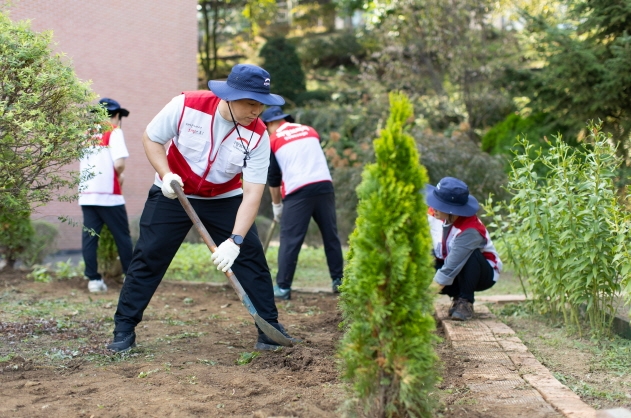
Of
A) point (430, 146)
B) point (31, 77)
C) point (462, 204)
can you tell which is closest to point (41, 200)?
point (31, 77)

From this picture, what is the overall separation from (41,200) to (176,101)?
95 centimetres

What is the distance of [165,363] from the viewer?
369 centimetres

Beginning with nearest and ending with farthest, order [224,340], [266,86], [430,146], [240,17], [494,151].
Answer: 1. [266,86]
2. [224,340]
3. [430,146]
4. [494,151]
5. [240,17]

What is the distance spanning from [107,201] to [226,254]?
2886mm

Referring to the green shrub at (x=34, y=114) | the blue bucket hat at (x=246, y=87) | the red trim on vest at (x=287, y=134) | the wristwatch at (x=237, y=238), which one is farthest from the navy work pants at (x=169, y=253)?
the red trim on vest at (x=287, y=134)

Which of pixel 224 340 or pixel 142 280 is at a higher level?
pixel 142 280

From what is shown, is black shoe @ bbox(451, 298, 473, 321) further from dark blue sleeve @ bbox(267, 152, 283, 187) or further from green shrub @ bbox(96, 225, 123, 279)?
green shrub @ bbox(96, 225, 123, 279)

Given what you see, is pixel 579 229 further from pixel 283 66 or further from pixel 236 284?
pixel 283 66

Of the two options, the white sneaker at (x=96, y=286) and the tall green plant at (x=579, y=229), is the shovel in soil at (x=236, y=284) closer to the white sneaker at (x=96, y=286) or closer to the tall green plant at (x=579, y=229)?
the tall green plant at (x=579, y=229)

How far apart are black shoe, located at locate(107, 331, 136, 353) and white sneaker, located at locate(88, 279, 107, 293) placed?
2.54m

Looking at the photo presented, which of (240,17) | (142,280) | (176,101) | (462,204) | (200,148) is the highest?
(240,17)

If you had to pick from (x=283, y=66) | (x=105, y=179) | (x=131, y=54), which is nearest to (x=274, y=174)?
(x=105, y=179)

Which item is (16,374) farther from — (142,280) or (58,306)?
(58,306)

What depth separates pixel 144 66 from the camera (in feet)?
45.2
